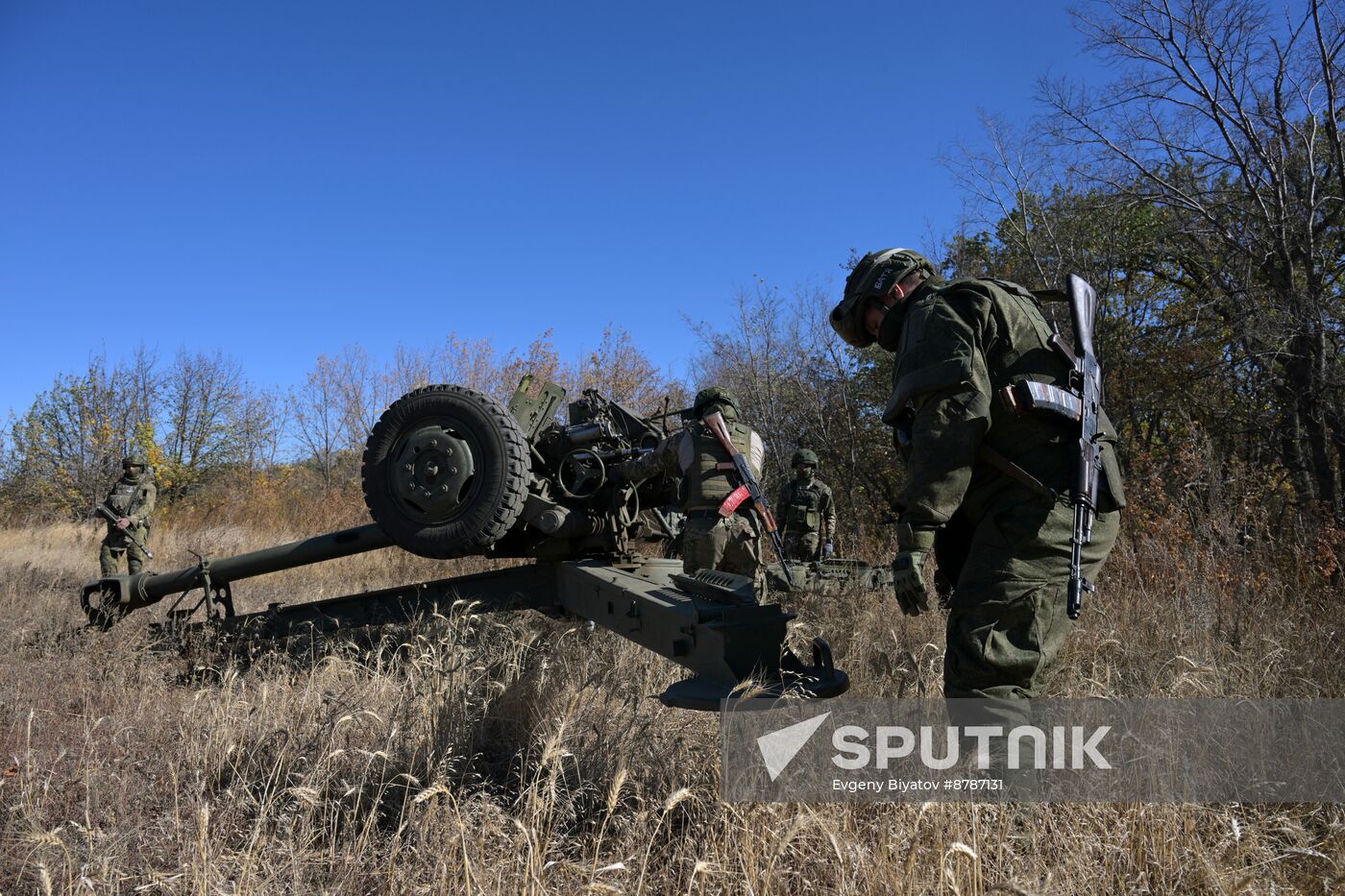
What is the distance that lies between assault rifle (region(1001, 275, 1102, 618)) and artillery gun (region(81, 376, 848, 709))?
51.8 inches

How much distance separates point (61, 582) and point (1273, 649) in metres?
10.2

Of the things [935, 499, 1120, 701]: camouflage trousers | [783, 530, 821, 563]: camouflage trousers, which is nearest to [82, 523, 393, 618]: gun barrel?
[935, 499, 1120, 701]: camouflage trousers

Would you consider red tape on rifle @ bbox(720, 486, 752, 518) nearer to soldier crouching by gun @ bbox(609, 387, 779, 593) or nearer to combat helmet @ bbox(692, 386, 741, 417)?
soldier crouching by gun @ bbox(609, 387, 779, 593)

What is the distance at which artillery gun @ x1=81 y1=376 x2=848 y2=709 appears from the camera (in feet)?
13.9

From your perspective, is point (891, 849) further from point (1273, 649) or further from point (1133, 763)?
point (1273, 649)

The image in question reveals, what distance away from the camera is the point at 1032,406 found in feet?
8.00

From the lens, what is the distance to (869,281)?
9.41 feet

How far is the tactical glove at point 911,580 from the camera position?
2373 mm

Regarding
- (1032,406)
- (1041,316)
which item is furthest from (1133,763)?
(1041,316)

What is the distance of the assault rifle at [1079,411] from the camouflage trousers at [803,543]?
21.2 feet

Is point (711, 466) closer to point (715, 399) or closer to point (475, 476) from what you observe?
point (715, 399)

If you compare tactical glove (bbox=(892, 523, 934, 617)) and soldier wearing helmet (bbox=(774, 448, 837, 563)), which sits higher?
soldier wearing helmet (bbox=(774, 448, 837, 563))

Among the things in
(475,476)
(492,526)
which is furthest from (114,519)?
(492,526)

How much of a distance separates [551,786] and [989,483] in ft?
5.25
